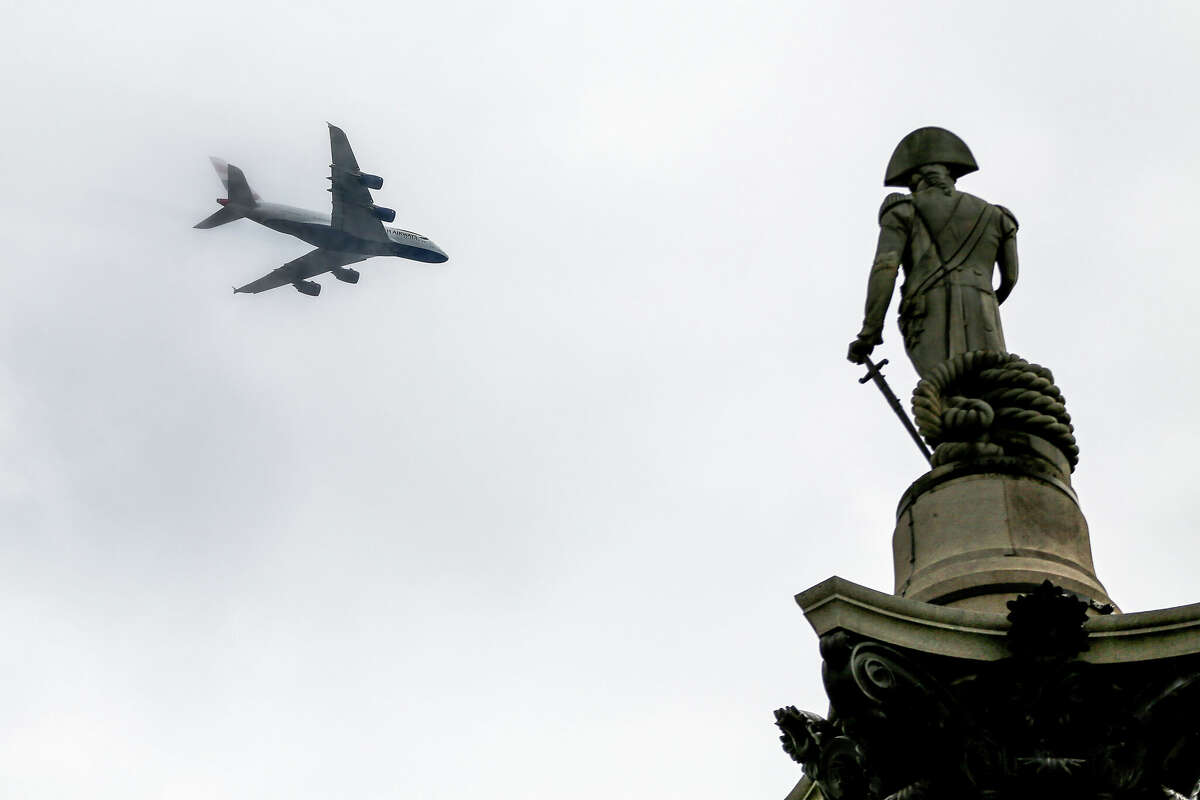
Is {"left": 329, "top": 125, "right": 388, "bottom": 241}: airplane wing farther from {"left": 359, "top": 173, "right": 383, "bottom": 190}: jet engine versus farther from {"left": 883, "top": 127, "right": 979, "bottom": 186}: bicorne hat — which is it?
{"left": 883, "top": 127, "right": 979, "bottom": 186}: bicorne hat

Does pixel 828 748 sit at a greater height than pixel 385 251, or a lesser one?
lesser

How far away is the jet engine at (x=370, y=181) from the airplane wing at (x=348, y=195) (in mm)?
379

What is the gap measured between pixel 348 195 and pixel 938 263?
77.1 meters

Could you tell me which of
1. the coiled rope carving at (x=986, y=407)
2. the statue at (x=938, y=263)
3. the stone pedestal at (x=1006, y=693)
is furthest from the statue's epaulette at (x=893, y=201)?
the stone pedestal at (x=1006, y=693)

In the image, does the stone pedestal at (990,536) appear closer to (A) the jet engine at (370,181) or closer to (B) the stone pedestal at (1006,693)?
(B) the stone pedestal at (1006,693)

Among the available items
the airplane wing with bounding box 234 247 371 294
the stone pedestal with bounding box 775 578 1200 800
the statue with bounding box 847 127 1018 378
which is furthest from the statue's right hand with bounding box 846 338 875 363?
the airplane wing with bounding box 234 247 371 294

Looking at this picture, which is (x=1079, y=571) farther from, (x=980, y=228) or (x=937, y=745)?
(x=980, y=228)

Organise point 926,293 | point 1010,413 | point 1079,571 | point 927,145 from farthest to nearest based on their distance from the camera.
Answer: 1. point 927,145
2. point 926,293
3. point 1010,413
4. point 1079,571

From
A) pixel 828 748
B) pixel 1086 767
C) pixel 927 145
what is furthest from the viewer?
pixel 927 145

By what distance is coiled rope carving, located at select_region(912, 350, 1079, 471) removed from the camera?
36.1ft

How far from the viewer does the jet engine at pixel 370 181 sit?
8581 centimetres

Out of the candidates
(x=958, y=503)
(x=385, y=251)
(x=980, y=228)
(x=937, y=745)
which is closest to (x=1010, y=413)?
(x=958, y=503)

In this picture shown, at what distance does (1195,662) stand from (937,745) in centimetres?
134

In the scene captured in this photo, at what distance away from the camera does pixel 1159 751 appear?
914cm
